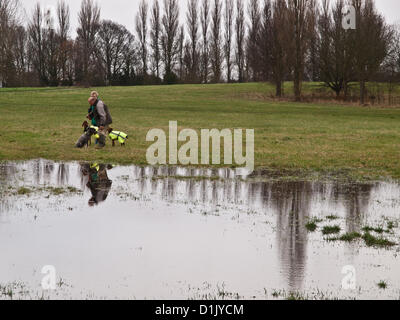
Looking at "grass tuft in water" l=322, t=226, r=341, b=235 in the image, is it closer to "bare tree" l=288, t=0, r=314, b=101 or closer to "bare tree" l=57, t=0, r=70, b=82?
"bare tree" l=288, t=0, r=314, b=101

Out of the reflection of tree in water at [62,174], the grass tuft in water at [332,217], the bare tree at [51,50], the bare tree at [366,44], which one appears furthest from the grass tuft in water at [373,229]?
the bare tree at [51,50]

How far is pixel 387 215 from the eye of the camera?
9945mm

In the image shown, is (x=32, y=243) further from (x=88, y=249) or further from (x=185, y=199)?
(x=185, y=199)

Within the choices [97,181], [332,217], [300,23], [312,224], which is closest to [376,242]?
[312,224]

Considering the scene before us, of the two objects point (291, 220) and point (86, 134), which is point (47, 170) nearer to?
point (86, 134)

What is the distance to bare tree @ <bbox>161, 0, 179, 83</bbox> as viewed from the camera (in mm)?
76312

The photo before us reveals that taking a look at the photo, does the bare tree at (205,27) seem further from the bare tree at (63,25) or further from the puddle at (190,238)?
the puddle at (190,238)

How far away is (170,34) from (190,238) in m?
71.2

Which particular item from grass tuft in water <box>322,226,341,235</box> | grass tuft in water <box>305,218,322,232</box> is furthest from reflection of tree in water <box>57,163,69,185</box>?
grass tuft in water <box>322,226,341,235</box>

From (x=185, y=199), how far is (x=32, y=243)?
3.88 meters

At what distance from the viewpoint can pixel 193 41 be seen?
78.4m

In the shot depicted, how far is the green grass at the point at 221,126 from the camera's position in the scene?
1675 cm

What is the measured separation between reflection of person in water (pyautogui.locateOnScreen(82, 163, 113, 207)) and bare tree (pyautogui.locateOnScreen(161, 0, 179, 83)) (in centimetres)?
6145

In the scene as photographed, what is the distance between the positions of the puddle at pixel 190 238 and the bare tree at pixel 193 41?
67.0 metres
